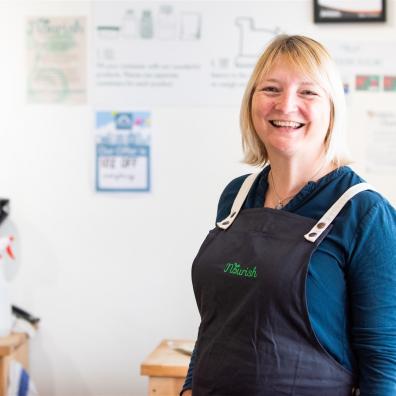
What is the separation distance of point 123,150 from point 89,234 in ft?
1.11

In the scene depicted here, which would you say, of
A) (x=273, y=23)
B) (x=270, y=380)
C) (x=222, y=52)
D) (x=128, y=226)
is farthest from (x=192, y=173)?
(x=270, y=380)

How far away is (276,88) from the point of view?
1042 millimetres

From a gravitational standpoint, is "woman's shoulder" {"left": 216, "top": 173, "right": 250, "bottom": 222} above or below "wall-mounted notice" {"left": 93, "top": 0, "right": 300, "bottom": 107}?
below

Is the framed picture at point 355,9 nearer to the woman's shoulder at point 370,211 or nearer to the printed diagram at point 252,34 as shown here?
the printed diagram at point 252,34

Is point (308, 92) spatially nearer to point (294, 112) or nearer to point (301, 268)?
→ point (294, 112)

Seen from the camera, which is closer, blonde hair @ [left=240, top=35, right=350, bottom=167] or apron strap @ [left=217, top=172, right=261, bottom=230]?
blonde hair @ [left=240, top=35, right=350, bottom=167]

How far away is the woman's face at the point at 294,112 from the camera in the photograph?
1.00 m

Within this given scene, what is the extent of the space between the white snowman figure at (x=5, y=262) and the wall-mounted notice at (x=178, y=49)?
57cm

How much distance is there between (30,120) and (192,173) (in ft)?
2.09

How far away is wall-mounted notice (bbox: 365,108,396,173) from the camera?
2170 millimetres

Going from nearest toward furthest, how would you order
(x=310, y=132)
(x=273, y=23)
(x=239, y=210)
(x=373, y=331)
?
(x=373, y=331) < (x=310, y=132) < (x=239, y=210) < (x=273, y=23)

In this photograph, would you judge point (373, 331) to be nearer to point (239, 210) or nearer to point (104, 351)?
point (239, 210)

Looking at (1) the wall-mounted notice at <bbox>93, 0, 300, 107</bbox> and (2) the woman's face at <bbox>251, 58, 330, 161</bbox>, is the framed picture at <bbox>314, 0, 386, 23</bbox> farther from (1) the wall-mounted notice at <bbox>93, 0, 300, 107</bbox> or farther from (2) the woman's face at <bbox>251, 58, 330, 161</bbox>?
(2) the woman's face at <bbox>251, 58, 330, 161</bbox>

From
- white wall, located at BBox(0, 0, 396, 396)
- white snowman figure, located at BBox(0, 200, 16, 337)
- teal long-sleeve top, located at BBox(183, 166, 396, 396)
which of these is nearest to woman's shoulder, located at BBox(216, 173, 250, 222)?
teal long-sleeve top, located at BBox(183, 166, 396, 396)
